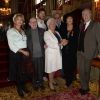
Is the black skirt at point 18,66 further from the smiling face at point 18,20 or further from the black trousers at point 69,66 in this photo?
the black trousers at point 69,66

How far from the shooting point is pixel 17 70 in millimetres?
5633

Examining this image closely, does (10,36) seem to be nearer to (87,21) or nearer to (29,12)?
(87,21)

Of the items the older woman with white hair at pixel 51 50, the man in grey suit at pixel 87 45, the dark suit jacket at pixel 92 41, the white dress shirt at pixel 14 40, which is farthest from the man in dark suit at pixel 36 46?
the dark suit jacket at pixel 92 41

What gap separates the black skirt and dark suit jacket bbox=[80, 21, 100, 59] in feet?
3.94

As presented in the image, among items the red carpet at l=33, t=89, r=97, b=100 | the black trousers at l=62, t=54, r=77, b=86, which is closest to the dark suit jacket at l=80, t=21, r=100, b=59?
the red carpet at l=33, t=89, r=97, b=100

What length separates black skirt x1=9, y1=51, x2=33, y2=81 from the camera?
5574 millimetres

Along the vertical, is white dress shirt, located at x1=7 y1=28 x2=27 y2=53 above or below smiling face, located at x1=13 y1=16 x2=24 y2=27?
below

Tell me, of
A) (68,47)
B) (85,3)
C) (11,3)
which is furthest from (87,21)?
(11,3)

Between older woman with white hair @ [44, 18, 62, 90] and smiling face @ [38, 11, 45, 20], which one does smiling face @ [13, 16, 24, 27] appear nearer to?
older woman with white hair @ [44, 18, 62, 90]

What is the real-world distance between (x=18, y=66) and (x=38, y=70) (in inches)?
20.0

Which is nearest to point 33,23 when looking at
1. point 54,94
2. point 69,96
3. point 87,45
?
point 87,45

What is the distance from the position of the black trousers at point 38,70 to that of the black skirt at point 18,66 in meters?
0.18

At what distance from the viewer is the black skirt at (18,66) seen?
5574 mm

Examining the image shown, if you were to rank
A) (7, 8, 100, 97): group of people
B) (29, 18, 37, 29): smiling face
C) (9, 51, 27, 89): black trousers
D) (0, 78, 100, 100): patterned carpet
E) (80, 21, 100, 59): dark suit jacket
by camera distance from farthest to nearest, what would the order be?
1. (29, 18, 37, 29): smiling face
2. (9, 51, 27, 89): black trousers
3. (0, 78, 100, 100): patterned carpet
4. (7, 8, 100, 97): group of people
5. (80, 21, 100, 59): dark suit jacket
